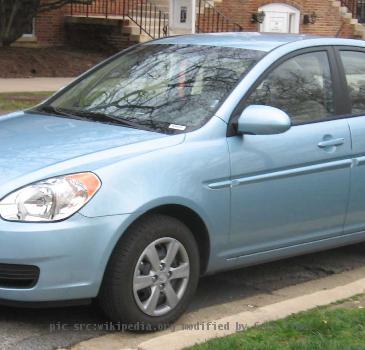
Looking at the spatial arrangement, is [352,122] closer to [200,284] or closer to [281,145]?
[281,145]

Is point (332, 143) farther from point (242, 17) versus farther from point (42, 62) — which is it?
point (242, 17)

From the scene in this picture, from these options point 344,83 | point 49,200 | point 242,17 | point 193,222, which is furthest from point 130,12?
point 49,200

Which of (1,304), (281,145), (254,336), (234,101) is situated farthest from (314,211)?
(1,304)

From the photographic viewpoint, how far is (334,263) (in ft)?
19.5

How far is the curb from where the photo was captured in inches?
157

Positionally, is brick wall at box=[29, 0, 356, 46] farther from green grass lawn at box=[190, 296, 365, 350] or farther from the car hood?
green grass lawn at box=[190, 296, 365, 350]

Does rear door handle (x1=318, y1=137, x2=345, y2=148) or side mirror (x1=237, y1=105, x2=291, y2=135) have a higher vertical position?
side mirror (x1=237, y1=105, x2=291, y2=135)

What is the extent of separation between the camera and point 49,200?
3.97m

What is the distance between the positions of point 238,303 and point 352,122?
1.47 m

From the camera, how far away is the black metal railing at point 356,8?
2734 centimetres

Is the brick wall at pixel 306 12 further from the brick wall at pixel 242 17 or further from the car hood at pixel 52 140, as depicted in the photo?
the car hood at pixel 52 140

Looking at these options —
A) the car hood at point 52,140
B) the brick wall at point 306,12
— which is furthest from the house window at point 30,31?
the car hood at point 52,140

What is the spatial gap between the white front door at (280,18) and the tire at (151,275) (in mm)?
20484

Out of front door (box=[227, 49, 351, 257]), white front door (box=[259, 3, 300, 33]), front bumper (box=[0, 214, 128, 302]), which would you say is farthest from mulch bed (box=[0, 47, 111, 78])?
front bumper (box=[0, 214, 128, 302])
